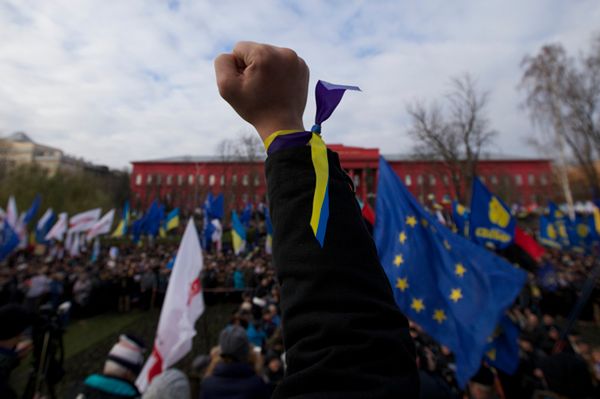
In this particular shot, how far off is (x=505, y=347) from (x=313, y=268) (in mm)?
3874

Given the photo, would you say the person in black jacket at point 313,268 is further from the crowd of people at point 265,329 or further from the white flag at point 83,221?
the white flag at point 83,221

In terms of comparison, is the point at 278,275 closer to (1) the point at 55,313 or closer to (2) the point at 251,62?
(2) the point at 251,62

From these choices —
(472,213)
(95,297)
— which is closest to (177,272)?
(472,213)

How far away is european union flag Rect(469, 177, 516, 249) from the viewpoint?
547 cm

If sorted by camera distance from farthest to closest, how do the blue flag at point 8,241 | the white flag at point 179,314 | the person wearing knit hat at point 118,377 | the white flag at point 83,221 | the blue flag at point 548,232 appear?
the white flag at point 83,221, the blue flag at point 548,232, the blue flag at point 8,241, the white flag at point 179,314, the person wearing knit hat at point 118,377

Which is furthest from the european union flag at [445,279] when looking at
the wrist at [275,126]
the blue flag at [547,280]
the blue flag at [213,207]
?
the blue flag at [213,207]

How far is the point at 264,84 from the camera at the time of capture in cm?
82

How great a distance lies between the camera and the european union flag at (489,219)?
5473mm

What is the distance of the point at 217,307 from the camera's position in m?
12.2

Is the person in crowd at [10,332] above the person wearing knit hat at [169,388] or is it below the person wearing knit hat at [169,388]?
above

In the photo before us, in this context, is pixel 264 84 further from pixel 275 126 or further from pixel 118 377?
pixel 118 377

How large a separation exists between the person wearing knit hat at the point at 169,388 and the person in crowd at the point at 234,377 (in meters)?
0.15

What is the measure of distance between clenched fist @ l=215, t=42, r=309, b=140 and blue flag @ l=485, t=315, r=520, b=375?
12.2ft

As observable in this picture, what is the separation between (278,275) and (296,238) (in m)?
0.10
